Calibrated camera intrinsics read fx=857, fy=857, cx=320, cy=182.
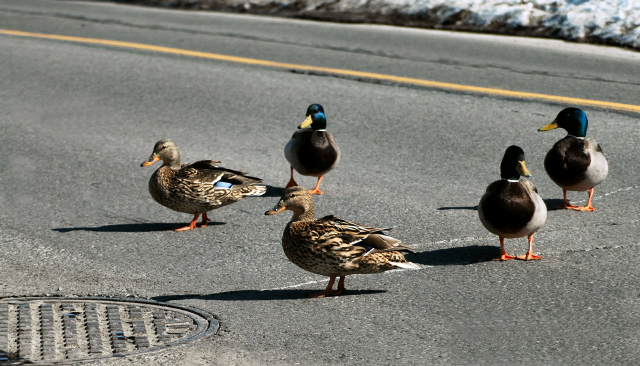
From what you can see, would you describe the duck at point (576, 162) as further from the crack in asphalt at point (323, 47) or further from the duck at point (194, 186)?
the crack in asphalt at point (323, 47)

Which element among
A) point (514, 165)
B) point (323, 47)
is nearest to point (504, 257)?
point (514, 165)

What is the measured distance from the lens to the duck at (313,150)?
26.1 feet

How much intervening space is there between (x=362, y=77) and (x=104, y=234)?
5813 millimetres

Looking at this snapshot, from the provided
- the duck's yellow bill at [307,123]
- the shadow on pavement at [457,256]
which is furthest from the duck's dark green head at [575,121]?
the duck's yellow bill at [307,123]

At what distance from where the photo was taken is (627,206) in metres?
7.47

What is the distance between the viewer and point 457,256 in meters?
6.42

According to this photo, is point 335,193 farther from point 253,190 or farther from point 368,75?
point 368,75

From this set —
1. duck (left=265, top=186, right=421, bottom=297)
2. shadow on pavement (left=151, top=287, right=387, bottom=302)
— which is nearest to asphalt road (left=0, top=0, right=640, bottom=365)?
shadow on pavement (left=151, top=287, right=387, bottom=302)

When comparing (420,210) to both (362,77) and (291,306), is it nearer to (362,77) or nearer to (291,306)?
(291,306)

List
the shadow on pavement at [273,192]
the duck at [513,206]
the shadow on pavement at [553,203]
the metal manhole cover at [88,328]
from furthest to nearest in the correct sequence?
the shadow on pavement at [273,192] < the shadow on pavement at [553,203] < the duck at [513,206] < the metal manhole cover at [88,328]

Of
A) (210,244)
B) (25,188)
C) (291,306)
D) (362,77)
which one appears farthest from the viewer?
(362,77)

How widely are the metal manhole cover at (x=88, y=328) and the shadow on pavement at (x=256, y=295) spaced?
0.62ft

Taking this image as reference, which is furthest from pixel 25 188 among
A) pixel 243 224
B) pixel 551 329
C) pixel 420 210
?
pixel 551 329

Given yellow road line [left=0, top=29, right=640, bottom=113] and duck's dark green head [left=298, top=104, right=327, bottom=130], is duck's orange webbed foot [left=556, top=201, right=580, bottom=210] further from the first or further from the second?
yellow road line [left=0, top=29, right=640, bottom=113]
